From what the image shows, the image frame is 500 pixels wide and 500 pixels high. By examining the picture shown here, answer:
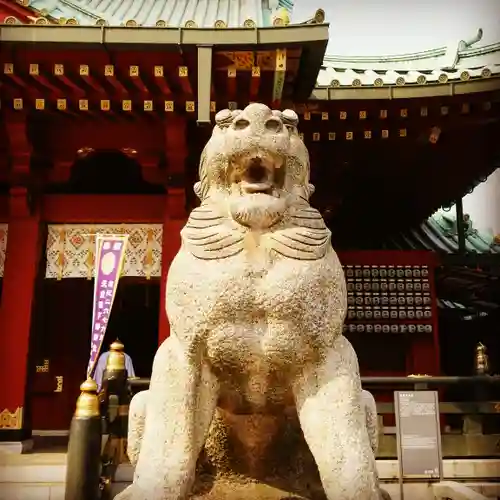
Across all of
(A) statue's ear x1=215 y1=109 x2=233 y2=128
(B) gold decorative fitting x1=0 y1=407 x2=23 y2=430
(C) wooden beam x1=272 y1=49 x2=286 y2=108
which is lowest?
(B) gold decorative fitting x1=0 y1=407 x2=23 y2=430

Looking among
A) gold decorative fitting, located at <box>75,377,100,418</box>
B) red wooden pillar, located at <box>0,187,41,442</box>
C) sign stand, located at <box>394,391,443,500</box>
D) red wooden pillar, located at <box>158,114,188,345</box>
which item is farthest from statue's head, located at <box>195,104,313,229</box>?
red wooden pillar, located at <box>0,187,41,442</box>

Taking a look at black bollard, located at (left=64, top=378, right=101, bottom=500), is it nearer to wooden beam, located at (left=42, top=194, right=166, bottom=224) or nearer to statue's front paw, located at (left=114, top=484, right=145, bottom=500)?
statue's front paw, located at (left=114, top=484, right=145, bottom=500)

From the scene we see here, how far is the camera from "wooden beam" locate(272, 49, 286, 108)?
15.5ft

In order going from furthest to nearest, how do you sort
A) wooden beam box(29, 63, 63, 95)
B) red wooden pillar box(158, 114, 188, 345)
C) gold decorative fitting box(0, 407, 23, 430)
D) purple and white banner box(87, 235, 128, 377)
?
red wooden pillar box(158, 114, 188, 345), gold decorative fitting box(0, 407, 23, 430), purple and white banner box(87, 235, 128, 377), wooden beam box(29, 63, 63, 95)

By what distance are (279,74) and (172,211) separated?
2.03m

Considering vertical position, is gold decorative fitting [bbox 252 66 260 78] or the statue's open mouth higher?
gold decorative fitting [bbox 252 66 260 78]

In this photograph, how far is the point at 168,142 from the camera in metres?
5.94

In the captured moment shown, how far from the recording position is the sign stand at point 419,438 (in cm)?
366

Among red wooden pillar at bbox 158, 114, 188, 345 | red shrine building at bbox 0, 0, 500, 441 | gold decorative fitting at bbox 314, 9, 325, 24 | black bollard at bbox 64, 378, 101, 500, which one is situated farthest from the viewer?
red wooden pillar at bbox 158, 114, 188, 345

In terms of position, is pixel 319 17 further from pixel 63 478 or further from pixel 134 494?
pixel 63 478

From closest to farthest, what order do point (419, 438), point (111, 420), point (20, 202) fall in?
point (419, 438), point (111, 420), point (20, 202)

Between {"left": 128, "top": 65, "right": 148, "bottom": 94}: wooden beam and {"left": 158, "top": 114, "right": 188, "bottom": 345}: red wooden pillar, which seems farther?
{"left": 158, "top": 114, "right": 188, "bottom": 345}: red wooden pillar

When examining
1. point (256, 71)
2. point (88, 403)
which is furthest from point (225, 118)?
point (256, 71)

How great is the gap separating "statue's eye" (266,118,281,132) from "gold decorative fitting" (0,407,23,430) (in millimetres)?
4756
